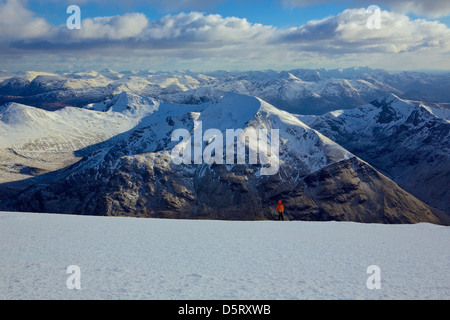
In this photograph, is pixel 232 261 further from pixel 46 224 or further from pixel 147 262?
pixel 46 224

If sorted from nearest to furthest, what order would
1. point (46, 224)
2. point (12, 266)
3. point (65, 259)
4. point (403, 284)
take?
1. point (403, 284)
2. point (12, 266)
3. point (65, 259)
4. point (46, 224)

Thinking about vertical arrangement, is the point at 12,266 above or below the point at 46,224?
below

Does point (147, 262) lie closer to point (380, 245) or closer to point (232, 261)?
point (232, 261)

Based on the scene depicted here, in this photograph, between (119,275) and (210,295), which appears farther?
(119,275)

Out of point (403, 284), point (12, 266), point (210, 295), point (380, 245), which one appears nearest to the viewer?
point (210, 295)
